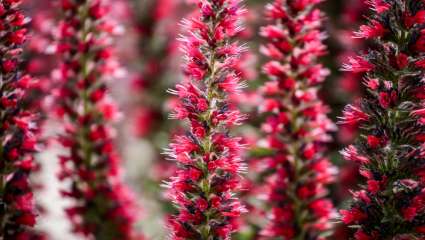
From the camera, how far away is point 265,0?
7805 millimetres


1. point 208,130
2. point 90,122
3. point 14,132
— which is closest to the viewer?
point 208,130

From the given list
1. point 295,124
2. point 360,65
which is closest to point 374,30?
point 360,65

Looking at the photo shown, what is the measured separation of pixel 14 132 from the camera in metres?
3.54

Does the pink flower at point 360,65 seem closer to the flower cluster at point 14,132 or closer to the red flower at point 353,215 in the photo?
the red flower at point 353,215

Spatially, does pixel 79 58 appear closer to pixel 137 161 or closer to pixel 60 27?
pixel 60 27

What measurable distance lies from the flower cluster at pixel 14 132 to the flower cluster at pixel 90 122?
0.76 metres

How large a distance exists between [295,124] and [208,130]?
3.34ft

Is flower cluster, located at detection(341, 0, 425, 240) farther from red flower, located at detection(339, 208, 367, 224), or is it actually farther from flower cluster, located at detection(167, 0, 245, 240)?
flower cluster, located at detection(167, 0, 245, 240)

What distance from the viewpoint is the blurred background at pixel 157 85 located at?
583 centimetres

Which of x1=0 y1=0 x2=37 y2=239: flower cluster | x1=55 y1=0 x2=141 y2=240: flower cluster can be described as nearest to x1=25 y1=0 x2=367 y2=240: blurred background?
x1=55 y1=0 x2=141 y2=240: flower cluster

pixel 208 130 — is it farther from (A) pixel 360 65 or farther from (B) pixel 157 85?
(B) pixel 157 85

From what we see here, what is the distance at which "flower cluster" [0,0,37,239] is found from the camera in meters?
3.27

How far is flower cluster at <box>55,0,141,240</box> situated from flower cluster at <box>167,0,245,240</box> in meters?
1.45

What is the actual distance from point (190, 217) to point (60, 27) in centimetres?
180
